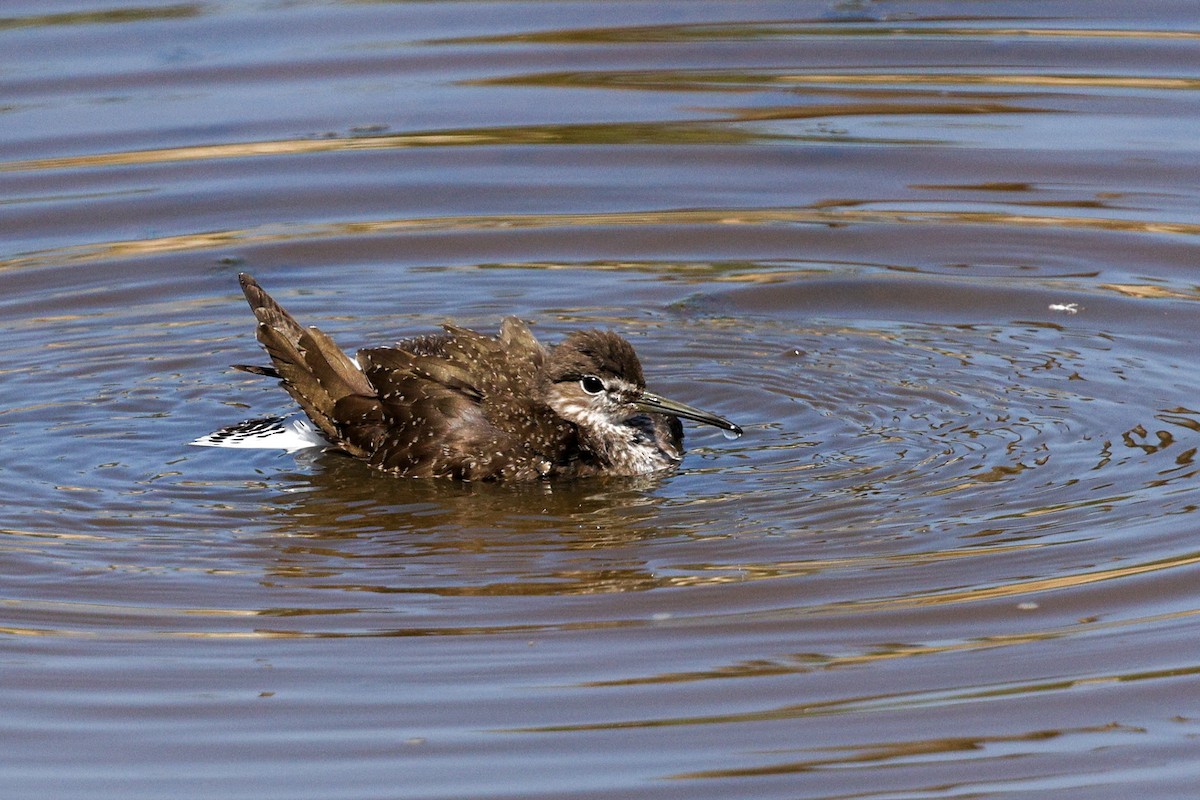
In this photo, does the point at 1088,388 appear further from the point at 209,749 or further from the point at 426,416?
the point at 209,749

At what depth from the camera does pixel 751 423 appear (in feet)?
29.0

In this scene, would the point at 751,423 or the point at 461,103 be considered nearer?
the point at 751,423

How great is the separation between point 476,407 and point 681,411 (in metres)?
0.95

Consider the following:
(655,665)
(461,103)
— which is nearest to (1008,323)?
(655,665)

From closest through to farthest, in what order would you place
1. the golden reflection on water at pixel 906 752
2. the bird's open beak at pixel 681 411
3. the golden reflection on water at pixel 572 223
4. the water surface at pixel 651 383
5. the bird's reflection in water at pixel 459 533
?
the golden reflection on water at pixel 906 752 → the water surface at pixel 651 383 → the bird's reflection in water at pixel 459 533 → the bird's open beak at pixel 681 411 → the golden reflection on water at pixel 572 223

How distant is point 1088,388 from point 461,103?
653 cm

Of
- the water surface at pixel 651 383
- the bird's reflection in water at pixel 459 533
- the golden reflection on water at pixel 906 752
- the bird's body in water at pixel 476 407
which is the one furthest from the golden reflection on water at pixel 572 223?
the golden reflection on water at pixel 906 752

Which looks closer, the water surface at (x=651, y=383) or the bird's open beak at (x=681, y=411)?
the water surface at (x=651, y=383)

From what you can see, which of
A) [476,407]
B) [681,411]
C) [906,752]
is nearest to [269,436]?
[476,407]

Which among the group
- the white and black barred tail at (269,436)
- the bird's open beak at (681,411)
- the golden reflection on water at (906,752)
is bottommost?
the golden reflection on water at (906,752)

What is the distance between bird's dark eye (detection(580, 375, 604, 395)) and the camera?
28.0 ft

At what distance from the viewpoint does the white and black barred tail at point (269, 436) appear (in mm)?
8594

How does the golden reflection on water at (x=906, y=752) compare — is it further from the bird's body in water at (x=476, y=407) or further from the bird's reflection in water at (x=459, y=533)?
the bird's body in water at (x=476, y=407)

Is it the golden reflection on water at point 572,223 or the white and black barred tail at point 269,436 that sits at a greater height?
the golden reflection on water at point 572,223
